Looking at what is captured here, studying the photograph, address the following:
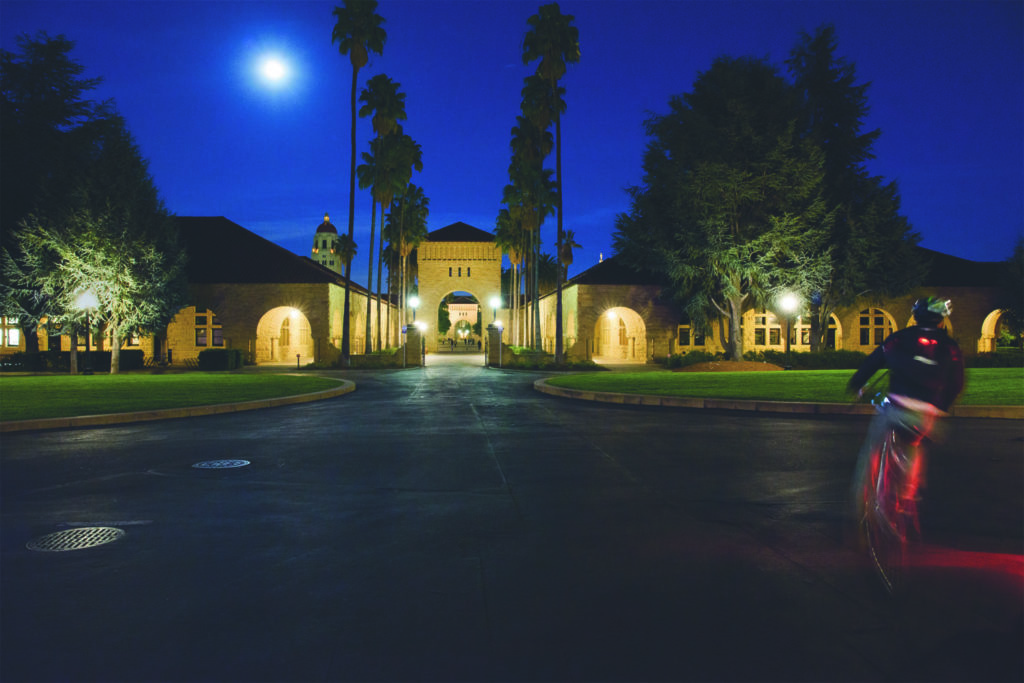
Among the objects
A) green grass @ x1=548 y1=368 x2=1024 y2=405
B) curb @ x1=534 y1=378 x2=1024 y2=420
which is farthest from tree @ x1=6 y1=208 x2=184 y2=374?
curb @ x1=534 y1=378 x2=1024 y2=420

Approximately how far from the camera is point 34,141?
3366 centimetres

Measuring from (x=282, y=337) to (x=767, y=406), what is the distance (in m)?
41.2

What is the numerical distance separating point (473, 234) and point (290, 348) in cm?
3032

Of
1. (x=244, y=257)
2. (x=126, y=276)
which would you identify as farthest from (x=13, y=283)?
(x=244, y=257)

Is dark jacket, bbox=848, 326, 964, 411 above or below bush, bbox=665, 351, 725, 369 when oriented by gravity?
above

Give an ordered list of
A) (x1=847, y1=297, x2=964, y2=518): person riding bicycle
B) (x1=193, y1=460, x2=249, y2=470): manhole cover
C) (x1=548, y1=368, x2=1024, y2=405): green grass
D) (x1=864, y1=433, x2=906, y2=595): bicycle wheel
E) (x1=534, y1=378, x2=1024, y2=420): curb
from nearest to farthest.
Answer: (x1=864, y1=433, x2=906, y2=595): bicycle wheel, (x1=847, y1=297, x2=964, y2=518): person riding bicycle, (x1=193, y1=460, x2=249, y2=470): manhole cover, (x1=534, y1=378, x2=1024, y2=420): curb, (x1=548, y1=368, x2=1024, y2=405): green grass

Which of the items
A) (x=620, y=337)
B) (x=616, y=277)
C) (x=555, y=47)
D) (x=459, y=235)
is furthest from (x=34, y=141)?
(x=459, y=235)

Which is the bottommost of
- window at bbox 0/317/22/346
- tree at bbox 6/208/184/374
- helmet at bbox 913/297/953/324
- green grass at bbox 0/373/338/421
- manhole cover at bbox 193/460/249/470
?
manhole cover at bbox 193/460/249/470

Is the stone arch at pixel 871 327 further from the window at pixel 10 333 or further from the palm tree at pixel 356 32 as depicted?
the window at pixel 10 333

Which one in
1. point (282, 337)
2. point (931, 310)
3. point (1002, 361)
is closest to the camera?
point (931, 310)

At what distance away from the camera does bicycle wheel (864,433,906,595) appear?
421 centimetres

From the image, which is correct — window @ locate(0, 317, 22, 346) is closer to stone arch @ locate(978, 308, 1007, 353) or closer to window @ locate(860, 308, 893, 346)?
window @ locate(860, 308, 893, 346)

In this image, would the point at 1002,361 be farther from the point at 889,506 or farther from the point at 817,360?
the point at 889,506

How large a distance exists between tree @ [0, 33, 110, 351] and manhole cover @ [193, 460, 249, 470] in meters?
30.5
